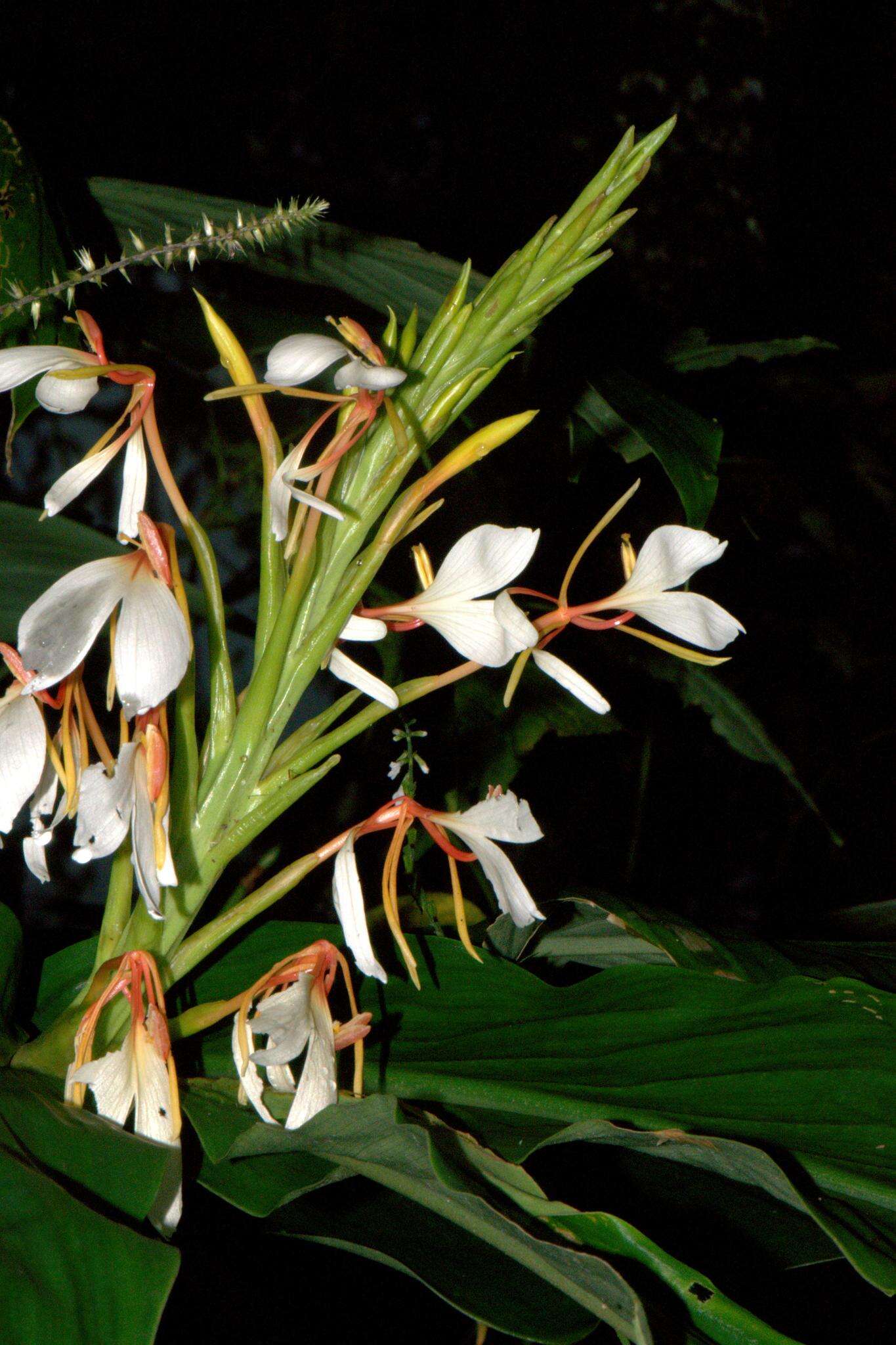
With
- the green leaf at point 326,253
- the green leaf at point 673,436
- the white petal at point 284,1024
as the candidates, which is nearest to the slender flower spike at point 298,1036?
the white petal at point 284,1024

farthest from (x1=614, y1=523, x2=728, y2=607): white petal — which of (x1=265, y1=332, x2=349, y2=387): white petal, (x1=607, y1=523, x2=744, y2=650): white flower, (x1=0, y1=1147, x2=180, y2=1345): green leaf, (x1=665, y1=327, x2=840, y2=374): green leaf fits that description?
(x1=665, y1=327, x2=840, y2=374): green leaf

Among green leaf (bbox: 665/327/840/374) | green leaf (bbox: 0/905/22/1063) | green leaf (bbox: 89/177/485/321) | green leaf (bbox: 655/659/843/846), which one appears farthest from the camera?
green leaf (bbox: 655/659/843/846)

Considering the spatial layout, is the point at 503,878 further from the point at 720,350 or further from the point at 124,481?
the point at 720,350

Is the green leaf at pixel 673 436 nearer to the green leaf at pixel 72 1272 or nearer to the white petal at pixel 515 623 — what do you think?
the white petal at pixel 515 623

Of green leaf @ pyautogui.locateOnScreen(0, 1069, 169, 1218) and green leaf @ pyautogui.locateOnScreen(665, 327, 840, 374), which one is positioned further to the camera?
green leaf @ pyautogui.locateOnScreen(665, 327, 840, 374)

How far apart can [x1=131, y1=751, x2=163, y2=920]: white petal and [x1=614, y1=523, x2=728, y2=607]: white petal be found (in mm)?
148

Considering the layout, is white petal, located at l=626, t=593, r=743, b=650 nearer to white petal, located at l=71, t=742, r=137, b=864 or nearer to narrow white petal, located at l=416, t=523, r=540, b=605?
narrow white petal, located at l=416, t=523, r=540, b=605

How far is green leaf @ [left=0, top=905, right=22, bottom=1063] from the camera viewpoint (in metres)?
0.36

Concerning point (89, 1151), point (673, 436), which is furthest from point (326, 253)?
point (89, 1151)

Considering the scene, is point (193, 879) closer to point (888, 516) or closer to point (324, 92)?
point (324, 92)

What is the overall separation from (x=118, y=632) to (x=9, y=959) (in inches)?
7.8

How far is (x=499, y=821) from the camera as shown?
0.97 feet

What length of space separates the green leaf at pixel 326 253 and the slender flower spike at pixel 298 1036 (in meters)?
0.35

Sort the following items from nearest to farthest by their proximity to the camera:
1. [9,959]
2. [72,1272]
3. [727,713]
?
[72,1272] < [9,959] < [727,713]
